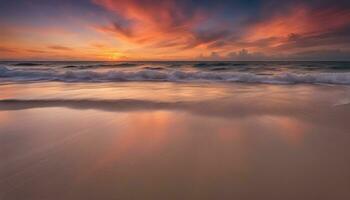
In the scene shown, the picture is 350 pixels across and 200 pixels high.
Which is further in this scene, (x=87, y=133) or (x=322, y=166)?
(x=87, y=133)

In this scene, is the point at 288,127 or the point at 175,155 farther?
the point at 288,127

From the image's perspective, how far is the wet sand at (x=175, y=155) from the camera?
1.72 metres

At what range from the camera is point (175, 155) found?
2.31 metres

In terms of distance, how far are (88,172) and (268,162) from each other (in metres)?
1.67

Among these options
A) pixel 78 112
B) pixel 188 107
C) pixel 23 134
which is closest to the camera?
pixel 23 134

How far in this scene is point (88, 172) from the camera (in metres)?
1.98

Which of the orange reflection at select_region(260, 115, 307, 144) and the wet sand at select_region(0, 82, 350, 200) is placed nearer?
the wet sand at select_region(0, 82, 350, 200)

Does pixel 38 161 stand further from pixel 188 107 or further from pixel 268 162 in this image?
pixel 188 107

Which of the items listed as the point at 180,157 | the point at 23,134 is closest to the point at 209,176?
the point at 180,157

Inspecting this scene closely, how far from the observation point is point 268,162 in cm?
212

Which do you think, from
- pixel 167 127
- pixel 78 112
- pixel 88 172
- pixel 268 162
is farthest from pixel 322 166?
pixel 78 112

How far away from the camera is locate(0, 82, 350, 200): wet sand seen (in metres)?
1.72

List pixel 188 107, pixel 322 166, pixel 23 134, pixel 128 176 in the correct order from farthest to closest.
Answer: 1. pixel 188 107
2. pixel 23 134
3. pixel 322 166
4. pixel 128 176

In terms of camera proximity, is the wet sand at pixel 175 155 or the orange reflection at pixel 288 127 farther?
the orange reflection at pixel 288 127
